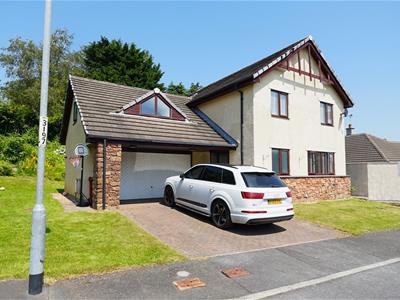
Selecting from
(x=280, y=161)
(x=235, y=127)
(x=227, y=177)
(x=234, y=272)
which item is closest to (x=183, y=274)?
(x=234, y=272)

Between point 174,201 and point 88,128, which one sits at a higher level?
point 88,128

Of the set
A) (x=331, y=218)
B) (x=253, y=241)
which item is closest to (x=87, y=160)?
(x=253, y=241)

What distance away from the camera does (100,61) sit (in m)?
36.5

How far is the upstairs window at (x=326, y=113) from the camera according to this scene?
17234mm

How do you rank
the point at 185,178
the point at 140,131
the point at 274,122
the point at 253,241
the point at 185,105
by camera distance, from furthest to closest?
the point at 185,105 < the point at 274,122 < the point at 140,131 < the point at 185,178 < the point at 253,241

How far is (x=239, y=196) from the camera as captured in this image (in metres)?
8.21

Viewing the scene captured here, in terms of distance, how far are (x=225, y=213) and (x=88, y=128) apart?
5960 millimetres

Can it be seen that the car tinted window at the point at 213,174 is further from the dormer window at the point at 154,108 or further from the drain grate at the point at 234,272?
the dormer window at the point at 154,108

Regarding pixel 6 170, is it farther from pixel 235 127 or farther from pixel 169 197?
pixel 235 127

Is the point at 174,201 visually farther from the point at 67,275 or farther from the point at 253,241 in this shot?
the point at 67,275

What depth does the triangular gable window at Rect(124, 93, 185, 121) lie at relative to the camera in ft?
45.5

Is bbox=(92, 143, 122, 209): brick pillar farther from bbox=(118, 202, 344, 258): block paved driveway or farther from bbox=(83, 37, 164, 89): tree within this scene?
bbox=(83, 37, 164, 89): tree

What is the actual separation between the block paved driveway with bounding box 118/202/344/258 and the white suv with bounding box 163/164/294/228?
0.45 m

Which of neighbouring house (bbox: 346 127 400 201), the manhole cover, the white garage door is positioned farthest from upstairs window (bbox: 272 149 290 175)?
the manhole cover
